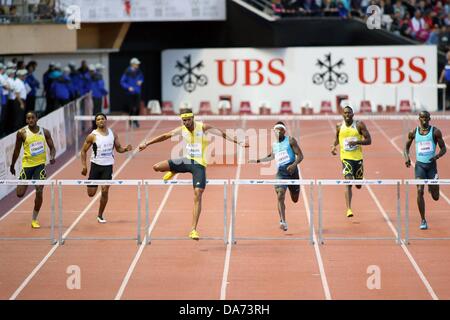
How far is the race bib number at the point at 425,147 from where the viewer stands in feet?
57.5

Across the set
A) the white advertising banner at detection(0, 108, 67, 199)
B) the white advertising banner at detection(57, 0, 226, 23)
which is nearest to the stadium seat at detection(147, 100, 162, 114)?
the white advertising banner at detection(57, 0, 226, 23)

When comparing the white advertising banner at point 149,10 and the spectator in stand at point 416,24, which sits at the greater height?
the white advertising banner at point 149,10

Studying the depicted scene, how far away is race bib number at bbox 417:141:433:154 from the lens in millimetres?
17516

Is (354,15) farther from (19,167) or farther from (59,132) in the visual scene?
(19,167)

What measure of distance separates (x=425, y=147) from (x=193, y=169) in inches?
129

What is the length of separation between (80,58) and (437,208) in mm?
18427

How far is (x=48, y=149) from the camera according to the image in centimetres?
2455

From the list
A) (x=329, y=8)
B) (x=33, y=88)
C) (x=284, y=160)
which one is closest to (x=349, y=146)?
(x=284, y=160)

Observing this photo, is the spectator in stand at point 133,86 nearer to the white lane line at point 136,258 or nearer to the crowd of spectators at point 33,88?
the crowd of spectators at point 33,88

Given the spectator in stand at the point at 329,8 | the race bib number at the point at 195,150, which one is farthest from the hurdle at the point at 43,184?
the spectator in stand at the point at 329,8

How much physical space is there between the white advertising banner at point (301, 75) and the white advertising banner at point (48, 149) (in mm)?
9571

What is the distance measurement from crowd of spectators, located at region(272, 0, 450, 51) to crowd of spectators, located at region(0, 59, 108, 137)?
6159 millimetres

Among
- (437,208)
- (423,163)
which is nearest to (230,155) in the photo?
(437,208)

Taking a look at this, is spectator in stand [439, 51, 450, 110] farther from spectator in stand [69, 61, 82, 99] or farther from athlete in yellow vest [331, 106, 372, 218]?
athlete in yellow vest [331, 106, 372, 218]
